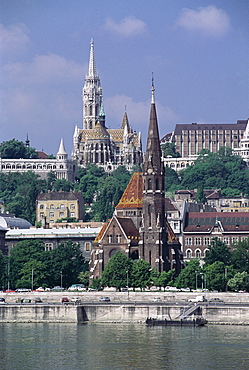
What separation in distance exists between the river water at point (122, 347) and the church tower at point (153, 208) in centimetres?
3056

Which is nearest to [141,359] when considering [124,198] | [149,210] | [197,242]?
[149,210]

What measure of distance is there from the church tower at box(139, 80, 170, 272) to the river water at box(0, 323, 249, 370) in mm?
30558

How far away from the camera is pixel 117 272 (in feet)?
474

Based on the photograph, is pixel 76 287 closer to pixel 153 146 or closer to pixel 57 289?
pixel 57 289

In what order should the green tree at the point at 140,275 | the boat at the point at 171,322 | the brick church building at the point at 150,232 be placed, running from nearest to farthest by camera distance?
the boat at the point at 171,322, the green tree at the point at 140,275, the brick church building at the point at 150,232

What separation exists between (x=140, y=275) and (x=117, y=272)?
256 centimetres

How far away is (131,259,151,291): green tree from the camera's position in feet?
472

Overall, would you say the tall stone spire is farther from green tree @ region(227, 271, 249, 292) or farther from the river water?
the river water

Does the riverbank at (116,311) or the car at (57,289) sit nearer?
the riverbank at (116,311)

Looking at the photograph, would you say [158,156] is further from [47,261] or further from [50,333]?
[50,333]

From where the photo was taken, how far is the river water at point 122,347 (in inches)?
3846

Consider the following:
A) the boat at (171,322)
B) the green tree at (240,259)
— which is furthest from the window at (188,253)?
the boat at (171,322)

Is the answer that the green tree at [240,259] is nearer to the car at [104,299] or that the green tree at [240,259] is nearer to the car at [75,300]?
the car at [104,299]

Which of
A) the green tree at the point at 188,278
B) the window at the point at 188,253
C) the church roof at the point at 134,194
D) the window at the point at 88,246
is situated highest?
the church roof at the point at 134,194
